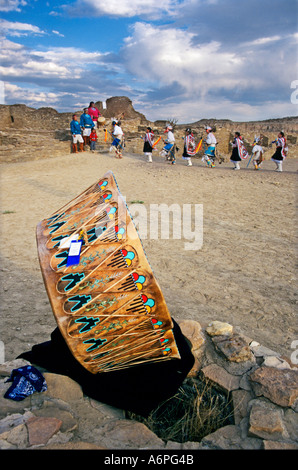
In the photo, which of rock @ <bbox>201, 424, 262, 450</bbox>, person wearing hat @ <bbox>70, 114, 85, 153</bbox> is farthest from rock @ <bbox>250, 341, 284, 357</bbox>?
person wearing hat @ <bbox>70, 114, 85, 153</bbox>

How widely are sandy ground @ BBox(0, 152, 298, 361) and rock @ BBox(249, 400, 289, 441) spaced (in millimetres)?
1073

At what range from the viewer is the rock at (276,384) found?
6.40ft

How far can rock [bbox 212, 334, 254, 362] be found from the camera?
2311mm

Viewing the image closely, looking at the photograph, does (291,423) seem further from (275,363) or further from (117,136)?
(117,136)

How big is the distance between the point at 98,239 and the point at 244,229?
4.57 m

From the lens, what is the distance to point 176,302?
360cm

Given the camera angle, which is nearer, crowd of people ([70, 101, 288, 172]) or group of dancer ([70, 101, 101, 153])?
crowd of people ([70, 101, 288, 172])

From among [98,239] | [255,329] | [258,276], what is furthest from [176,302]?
[98,239]

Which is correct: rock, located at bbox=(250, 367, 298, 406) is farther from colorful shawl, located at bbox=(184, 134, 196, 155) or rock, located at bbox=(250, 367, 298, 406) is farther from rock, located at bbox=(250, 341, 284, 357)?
colorful shawl, located at bbox=(184, 134, 196, 155)

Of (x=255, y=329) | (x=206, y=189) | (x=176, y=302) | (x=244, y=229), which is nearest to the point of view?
(x=255, y=329)

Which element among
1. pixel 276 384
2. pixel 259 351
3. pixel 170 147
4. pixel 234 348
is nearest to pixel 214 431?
pixel 276 384

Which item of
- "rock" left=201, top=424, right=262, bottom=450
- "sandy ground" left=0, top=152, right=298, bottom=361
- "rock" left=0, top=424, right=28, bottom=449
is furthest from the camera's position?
"sandy ground" left=0, top=152, right=298, bottom=361

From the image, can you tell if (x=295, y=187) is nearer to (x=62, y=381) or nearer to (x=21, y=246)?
(x=21, y=246)

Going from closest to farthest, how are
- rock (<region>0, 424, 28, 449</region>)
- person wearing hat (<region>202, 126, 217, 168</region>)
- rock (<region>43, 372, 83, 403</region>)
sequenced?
rock (<region>0, 424, 28, 449</region>) → rock (<region>43, 372, 83, 403</region>) → person wearing hat (<region>202, 126, 217, 168</region>)
